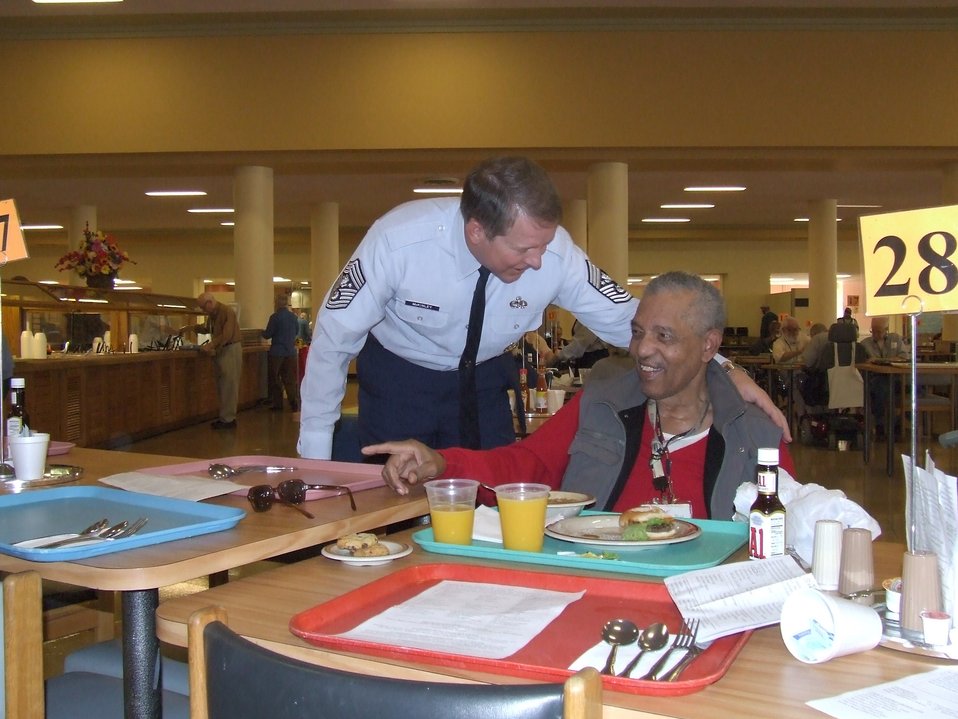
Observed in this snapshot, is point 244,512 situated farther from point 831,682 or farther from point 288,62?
point 288,62

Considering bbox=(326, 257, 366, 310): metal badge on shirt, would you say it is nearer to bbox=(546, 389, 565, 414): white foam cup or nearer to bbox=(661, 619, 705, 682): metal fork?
bbox=(661, 619, 705, 682): metal fork

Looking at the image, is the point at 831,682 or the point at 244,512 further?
the point at 244,512

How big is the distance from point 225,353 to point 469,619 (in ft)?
29.3

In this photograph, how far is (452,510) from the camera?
141 cm

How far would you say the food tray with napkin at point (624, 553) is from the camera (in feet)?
4.17

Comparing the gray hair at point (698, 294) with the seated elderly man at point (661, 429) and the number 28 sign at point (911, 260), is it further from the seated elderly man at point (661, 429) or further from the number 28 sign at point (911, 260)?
the number 28 sign at point (911, 260)

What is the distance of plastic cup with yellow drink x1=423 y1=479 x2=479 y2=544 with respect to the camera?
1406 mm

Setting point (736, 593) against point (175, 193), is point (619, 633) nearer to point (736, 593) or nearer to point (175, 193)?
point (736, 593)

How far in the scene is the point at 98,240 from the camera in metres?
8.29

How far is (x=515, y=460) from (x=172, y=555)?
0.91 metres

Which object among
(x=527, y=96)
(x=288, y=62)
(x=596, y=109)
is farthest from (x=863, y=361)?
(x=288, y=62)

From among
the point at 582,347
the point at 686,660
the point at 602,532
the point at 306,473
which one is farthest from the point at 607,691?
the point at 582,347

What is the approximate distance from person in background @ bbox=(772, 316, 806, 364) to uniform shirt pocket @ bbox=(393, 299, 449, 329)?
7.87m

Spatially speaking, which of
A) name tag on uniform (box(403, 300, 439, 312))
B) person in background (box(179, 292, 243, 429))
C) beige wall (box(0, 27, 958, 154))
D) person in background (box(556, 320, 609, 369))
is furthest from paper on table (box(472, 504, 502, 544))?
person in background (box(179, 292, 243, 429))
